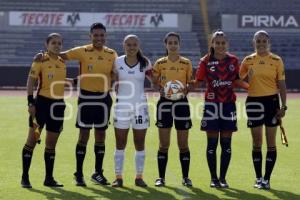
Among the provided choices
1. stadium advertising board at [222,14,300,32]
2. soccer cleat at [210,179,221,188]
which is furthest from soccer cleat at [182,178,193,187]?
stadium advertising board at [222,14,300,32]

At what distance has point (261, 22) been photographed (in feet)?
125

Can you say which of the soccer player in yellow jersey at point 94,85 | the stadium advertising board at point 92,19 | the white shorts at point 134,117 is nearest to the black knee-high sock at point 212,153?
the white shorts at point 134,117

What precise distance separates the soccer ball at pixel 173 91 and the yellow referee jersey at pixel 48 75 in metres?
1.37

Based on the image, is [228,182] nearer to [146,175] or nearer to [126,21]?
[146,175]

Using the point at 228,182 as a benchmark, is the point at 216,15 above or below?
above

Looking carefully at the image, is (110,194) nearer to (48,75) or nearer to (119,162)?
(119,162)

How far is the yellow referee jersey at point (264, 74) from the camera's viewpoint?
8.16 meters

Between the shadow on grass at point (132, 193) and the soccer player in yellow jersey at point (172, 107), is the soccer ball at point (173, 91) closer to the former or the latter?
the soccer player in yellow jersey at point (172, 107)

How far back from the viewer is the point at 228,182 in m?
8.65

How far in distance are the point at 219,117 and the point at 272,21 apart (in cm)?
3113

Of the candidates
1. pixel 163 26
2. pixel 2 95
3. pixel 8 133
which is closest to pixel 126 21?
pixel 163 26

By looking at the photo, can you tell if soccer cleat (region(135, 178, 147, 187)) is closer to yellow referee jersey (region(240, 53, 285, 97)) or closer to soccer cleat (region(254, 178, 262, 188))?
soccer cleat (region(254, 178, 262, 188))

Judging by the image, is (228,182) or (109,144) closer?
(228,182)

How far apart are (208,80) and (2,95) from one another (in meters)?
19.6
